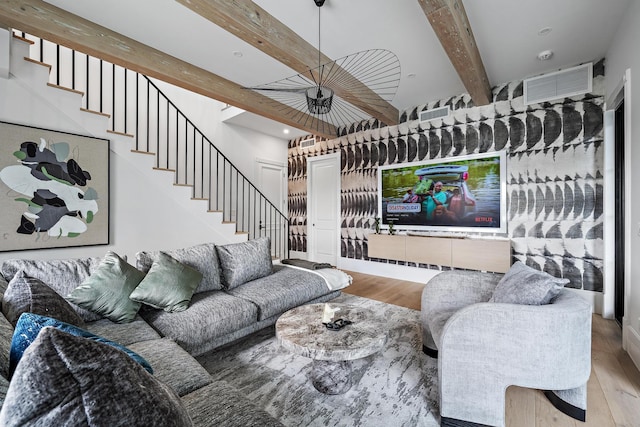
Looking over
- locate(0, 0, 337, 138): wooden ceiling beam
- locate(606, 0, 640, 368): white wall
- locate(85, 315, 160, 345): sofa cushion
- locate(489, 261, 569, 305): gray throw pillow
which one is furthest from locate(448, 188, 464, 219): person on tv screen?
locate(85, 315, 160, 345): sofa cushion

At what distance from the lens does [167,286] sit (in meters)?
2.16

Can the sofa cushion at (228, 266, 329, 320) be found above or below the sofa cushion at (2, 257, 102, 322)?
below

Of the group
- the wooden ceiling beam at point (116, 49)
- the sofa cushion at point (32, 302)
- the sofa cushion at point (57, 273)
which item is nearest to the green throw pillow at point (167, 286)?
the sofa cushion at point (57, 273)

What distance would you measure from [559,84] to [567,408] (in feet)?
11.5

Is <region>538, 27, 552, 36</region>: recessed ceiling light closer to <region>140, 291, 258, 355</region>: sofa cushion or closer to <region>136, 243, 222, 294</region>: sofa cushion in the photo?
<region>140, 291, 258, 355</region>: sofa cushion

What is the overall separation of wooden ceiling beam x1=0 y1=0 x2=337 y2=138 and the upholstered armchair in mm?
3526

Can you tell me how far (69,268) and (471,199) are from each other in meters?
4.45

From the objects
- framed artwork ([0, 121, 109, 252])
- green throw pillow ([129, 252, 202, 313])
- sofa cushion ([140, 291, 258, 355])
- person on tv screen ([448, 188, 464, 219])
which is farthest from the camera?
person on tv screen ([448, 188, 464, 219])

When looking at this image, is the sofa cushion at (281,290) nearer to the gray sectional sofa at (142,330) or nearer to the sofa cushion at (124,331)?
the gray sectional sofa at (142,330)

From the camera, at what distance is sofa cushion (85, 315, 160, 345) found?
1.70 metres

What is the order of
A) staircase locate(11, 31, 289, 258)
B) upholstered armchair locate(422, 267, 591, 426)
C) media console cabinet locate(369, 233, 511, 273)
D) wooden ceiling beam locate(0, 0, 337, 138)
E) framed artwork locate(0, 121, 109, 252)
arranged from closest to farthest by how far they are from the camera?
upholstered armchair locate(422, 267, 591, 426)
wooden ceiling beam locate(0, 0, 337, 138)
framed artwork locate(0, 121, 109, 252)
staircase locate(11, 31, 289, 258)
media console cabinet locate(369, 233, 511, 273)

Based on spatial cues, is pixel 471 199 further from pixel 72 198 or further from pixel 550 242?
pixel 72 198

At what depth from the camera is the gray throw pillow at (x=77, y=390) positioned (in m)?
0.46

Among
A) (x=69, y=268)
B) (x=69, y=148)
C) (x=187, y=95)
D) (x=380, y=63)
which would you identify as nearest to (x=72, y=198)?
(x=69, y=148)
